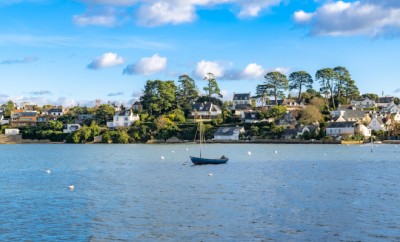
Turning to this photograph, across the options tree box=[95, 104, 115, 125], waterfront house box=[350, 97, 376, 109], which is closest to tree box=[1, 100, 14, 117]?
tree box=[95, 104, 115, 125]

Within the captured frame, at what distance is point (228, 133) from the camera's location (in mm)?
112312

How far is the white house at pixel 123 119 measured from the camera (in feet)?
415

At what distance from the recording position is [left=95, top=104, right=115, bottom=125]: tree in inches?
5266

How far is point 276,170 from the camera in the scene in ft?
151

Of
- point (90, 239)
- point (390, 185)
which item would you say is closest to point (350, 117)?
point (390, 185)

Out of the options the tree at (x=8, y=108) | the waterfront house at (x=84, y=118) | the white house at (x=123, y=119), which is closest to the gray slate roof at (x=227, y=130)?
the white house at (x=123, y=119)

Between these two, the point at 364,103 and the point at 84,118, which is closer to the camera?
the point at 364,103

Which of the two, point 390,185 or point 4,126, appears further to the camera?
point 4,126

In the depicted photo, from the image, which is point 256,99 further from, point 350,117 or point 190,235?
point 190,235

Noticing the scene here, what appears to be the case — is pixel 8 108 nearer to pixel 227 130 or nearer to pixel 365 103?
pixel 227 130

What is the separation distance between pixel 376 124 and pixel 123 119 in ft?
201

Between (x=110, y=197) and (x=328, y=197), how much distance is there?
43.5 ft

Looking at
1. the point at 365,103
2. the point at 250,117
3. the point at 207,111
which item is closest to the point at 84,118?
the point at 207,111

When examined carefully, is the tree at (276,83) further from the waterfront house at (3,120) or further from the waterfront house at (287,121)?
the waterfront house at (3,120)
